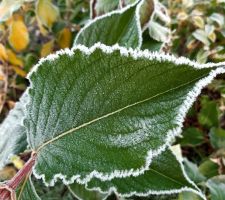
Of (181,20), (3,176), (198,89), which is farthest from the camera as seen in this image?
(181,20)

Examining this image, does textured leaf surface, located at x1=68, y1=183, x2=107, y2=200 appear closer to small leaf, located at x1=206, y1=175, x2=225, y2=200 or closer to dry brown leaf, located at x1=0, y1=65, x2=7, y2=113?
small leaf, located at x1=206, y1=175, x2=225, y2=200

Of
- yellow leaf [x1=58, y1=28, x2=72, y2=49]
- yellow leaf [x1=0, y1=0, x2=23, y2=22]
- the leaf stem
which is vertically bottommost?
yellow leaf [x1=58, y1=28, x2=72, y2=49]

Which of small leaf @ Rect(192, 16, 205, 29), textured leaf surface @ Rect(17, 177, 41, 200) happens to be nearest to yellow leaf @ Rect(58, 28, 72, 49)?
small leaf @ Rect(192, 16, 205, 29)

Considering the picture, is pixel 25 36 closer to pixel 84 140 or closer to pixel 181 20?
pixel 181 20

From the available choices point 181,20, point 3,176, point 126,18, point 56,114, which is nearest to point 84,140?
point 56,114

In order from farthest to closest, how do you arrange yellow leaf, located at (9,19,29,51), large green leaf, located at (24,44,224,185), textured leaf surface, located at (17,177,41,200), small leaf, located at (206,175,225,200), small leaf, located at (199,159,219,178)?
yellow leaf, located at (9,19,29,51)
small leaf, located at (199,159,219,178)
small leaf, located at (206,175,225,200)
textured leaf surface, located at (17,177,41,200)
large green leaf, located at (24,44,224,185)

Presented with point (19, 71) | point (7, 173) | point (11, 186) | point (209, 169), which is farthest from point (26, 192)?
point (19, 71)

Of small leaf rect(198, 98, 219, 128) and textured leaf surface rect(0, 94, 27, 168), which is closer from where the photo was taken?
textured leaf surface rect(0, 94, 27, 168)
